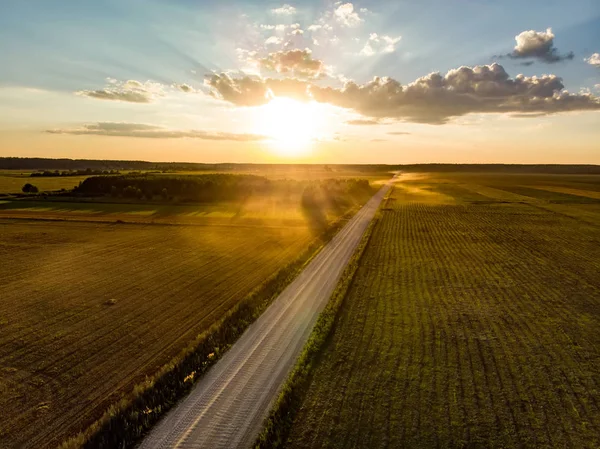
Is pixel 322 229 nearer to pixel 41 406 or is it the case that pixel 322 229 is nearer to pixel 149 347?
pixel 149 347

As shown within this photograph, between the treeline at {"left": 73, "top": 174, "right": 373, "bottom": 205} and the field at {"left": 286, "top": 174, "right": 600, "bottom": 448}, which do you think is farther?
the treeline at {"left": 73, "top": 174, "right": 373, "bottom": 205}

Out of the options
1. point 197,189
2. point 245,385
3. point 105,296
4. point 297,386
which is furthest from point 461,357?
point 197,189

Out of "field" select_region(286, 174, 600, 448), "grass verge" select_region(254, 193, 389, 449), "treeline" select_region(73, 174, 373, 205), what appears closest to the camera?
"grass verge" select_region(254, 193, 389, 449)

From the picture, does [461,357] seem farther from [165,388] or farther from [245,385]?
[165,388]

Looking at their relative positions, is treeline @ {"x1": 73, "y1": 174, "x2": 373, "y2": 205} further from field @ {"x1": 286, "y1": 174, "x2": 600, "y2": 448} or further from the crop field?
field @ {"x1": 286, "y1": 174, "x2": 600, "y2": 448}

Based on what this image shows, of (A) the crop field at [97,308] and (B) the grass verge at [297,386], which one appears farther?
(A) the crop field at [97,308]

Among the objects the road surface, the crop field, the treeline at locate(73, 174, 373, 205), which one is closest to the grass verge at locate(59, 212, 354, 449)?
the road surface

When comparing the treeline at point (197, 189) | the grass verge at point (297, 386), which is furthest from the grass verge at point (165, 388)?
the treeline at point (197, 189)

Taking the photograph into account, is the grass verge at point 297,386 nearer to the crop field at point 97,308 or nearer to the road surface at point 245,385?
the road surface at point 245,385

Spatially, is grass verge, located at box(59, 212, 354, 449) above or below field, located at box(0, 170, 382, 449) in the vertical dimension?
above
